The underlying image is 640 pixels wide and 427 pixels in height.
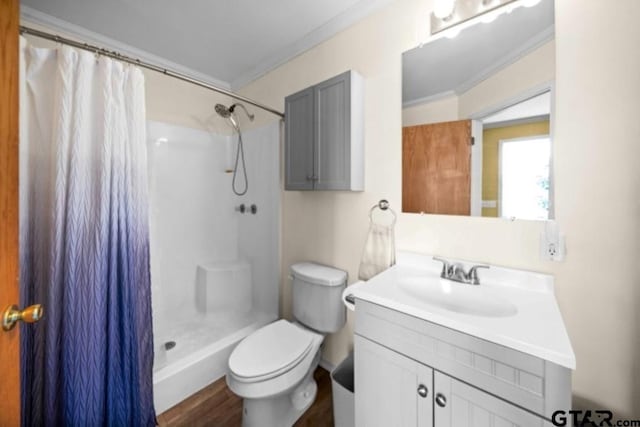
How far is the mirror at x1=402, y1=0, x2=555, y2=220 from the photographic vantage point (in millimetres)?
962

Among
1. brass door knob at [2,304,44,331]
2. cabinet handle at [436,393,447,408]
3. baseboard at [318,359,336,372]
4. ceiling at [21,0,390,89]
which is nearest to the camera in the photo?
brass door knob at [2,304,44,331]

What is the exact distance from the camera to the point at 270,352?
50.1 inches

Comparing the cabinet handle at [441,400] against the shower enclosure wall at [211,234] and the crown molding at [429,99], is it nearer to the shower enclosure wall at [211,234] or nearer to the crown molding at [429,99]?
the crown molding at [429,99]

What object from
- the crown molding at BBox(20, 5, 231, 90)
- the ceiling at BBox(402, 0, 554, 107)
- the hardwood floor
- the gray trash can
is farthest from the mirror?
the crown molding at BBox(20, 5, 231, 90)

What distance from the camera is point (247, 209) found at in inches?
90.0

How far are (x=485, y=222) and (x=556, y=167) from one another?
0.31 metres

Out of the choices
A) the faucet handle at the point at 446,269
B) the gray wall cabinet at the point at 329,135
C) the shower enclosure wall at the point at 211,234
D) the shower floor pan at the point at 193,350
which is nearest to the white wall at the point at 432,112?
the gray wall cabinet at the point at 329,135

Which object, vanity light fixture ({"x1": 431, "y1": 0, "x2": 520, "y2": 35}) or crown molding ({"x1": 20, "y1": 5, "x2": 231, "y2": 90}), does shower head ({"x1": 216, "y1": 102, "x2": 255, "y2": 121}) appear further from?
vanity light fixture ({"x1": 431, "y1": 0, "x2": 520, "y2": 35})

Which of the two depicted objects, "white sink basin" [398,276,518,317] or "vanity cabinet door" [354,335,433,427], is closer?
"vanity cabinet door" [354,335,433,427]

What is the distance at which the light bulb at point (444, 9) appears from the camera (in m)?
1.13

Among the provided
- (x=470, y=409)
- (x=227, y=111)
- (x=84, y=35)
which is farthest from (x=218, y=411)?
(x=84, y=35)

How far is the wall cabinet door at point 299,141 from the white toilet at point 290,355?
58cm

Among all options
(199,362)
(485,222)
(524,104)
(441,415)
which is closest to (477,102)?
(524,104)

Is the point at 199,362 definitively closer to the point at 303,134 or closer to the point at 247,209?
the point at 247,209
